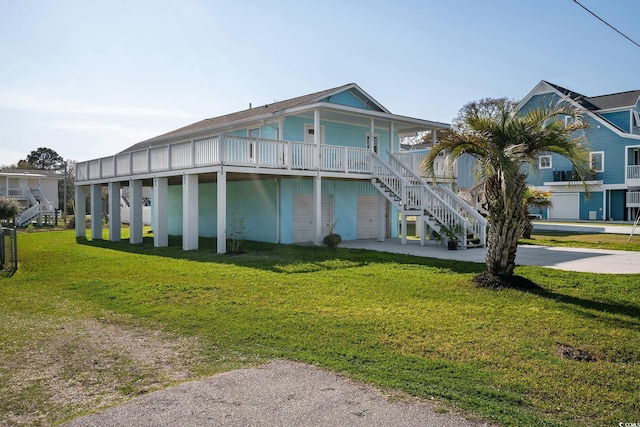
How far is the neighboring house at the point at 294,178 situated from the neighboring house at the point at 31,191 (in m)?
19.0

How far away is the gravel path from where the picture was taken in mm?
4031

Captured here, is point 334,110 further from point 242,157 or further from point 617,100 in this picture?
point 617,100

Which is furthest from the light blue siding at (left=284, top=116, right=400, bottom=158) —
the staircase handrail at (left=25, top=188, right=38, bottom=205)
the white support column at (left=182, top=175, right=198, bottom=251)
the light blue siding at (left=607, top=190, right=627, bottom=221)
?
the staircase handrail at (left=25, top=188, right=38, bottom=205)

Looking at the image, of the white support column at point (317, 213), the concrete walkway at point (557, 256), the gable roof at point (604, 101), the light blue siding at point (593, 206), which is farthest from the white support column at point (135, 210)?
the light blue siding at point (593, 206)

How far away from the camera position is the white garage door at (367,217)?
2196 centimetres

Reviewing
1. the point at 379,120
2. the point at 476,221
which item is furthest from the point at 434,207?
the point at 379,120

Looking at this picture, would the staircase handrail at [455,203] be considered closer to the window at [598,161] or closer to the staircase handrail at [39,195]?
the window at [598,161]

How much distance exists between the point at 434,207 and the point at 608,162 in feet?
79.9

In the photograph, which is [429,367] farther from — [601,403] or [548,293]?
[548,293]

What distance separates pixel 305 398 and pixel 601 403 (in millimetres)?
2540

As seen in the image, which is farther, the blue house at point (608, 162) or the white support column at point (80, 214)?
the blue house at point (608, 162)

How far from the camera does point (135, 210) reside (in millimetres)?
20422

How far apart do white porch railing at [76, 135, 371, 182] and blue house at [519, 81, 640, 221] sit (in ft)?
67.3

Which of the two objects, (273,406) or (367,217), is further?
(367,217)
